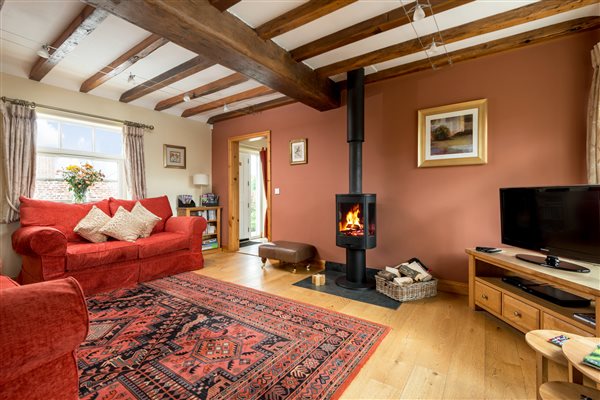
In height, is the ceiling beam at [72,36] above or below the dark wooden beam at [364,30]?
above

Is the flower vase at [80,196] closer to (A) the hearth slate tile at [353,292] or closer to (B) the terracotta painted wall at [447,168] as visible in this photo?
(B) the terracotta painted wall at [447,168]

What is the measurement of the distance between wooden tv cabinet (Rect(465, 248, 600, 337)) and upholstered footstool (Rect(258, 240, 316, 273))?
2011 millimetres

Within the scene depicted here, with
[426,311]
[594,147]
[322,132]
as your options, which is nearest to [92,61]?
[322,132]

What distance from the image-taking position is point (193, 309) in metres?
2.52

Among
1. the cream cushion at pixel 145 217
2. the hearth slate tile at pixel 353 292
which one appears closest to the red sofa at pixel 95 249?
the cream cushion at pixel 145 217

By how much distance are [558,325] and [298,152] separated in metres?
3.35

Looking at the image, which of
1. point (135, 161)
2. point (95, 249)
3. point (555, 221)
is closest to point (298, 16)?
point (555, 221)

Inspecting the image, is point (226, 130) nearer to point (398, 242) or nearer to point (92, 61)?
point (92, 61)

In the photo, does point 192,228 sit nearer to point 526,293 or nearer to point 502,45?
point 526,293

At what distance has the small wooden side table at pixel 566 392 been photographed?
3.41 feet

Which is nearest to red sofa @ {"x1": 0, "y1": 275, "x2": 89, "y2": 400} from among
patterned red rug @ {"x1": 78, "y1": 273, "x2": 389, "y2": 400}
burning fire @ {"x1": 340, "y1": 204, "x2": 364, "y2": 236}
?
patterned red rug @ {"x1": 78, "y1": 273, "x2": 389, "y2": 400}

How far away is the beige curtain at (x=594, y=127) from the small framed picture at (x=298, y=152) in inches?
117

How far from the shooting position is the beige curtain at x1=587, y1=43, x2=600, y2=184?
7.01ft

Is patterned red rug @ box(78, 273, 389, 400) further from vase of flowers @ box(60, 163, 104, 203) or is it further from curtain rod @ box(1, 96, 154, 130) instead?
curtain rod @ box(1, 96, 154, 130)
